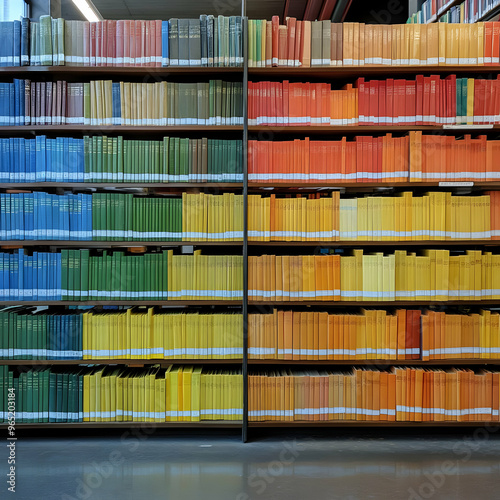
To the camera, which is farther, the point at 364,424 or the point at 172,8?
the point at 172,8

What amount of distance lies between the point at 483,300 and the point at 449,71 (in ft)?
5.12

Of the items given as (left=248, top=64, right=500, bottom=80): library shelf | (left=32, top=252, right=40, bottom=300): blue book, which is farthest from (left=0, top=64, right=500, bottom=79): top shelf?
(left=32, top=252, right=40, bottom=300): blue book

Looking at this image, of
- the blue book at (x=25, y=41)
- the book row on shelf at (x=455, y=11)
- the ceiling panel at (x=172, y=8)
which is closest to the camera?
the blue book at (x=25, y=41)

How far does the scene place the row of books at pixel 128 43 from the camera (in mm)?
2812

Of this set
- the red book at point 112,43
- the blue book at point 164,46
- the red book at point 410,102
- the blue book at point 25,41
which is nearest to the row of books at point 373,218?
the red book at point 410,102

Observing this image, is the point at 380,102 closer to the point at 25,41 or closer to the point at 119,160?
the point at 119,160

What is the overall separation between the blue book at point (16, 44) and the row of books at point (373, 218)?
1.77 m

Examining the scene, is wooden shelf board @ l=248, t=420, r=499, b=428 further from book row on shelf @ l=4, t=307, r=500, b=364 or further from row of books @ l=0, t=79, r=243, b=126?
row of books @ l=0, t=79, r=243, b=126

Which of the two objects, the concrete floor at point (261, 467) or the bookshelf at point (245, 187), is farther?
the bookshelf at point (245, 187)

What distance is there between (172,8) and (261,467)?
22.3ft

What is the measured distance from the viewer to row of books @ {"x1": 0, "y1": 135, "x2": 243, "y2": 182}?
285 cm

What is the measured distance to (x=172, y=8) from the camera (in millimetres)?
6832

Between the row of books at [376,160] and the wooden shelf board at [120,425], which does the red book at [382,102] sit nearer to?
the row of books at [376,160]

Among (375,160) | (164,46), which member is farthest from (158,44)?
(375,160)
